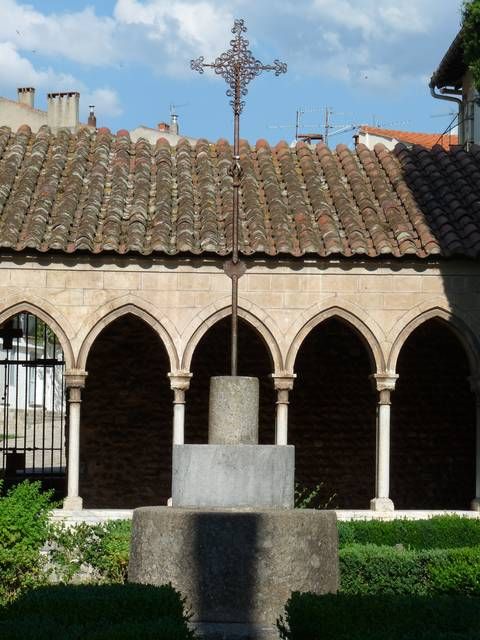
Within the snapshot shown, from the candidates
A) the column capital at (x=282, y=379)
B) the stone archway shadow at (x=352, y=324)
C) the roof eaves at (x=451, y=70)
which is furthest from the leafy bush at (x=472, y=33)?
the roof eaves at (x=451, y=70)

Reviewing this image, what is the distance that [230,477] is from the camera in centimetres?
1045

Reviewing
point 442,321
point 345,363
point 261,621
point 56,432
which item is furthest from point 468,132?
point 261,621

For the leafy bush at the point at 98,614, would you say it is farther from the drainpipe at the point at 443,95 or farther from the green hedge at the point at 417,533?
the drainpipe at the point at 443,95

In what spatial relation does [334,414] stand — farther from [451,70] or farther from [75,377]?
[451,70]

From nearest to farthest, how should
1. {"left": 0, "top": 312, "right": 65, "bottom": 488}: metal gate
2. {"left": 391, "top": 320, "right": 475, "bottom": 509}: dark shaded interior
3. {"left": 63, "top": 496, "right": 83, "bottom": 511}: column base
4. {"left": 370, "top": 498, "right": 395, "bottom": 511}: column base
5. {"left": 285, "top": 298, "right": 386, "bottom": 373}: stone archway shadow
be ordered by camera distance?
1. {"left": 63, "top": 496, "right": 83, "bottom": 511}: column base
2. {"left": 370, "top": 498, "right": 395, "bottom": 511}: column base
3. {"left": 285, "top": 298, "right": 386, "bottom": 373}: stone archway shadow
4. {"left": 391, "top": 320, "right": 475, "bottom": 509}: dark shaded interior
5. {"left": 0, "top": 312, "right": 65, "bottom": 488}: metal gate

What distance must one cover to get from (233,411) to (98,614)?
261 centimetres

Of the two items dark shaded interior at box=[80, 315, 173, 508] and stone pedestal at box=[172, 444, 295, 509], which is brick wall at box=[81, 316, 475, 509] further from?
stone pedestal at box=[172, 444, 295, 509]

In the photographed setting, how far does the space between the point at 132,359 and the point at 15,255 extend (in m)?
4.07

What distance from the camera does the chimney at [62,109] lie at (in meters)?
37.0

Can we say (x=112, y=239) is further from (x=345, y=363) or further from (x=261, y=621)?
(x=261, y=621)

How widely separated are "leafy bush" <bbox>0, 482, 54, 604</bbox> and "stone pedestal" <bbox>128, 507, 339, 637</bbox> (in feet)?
10.9

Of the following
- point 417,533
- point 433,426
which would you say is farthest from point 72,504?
point 433,426

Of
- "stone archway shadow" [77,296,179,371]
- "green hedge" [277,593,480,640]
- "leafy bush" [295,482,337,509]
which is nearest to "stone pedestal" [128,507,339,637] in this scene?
"green hedge" [277,593,480,640]

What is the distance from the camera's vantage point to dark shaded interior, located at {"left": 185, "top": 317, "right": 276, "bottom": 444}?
72.0 feet
